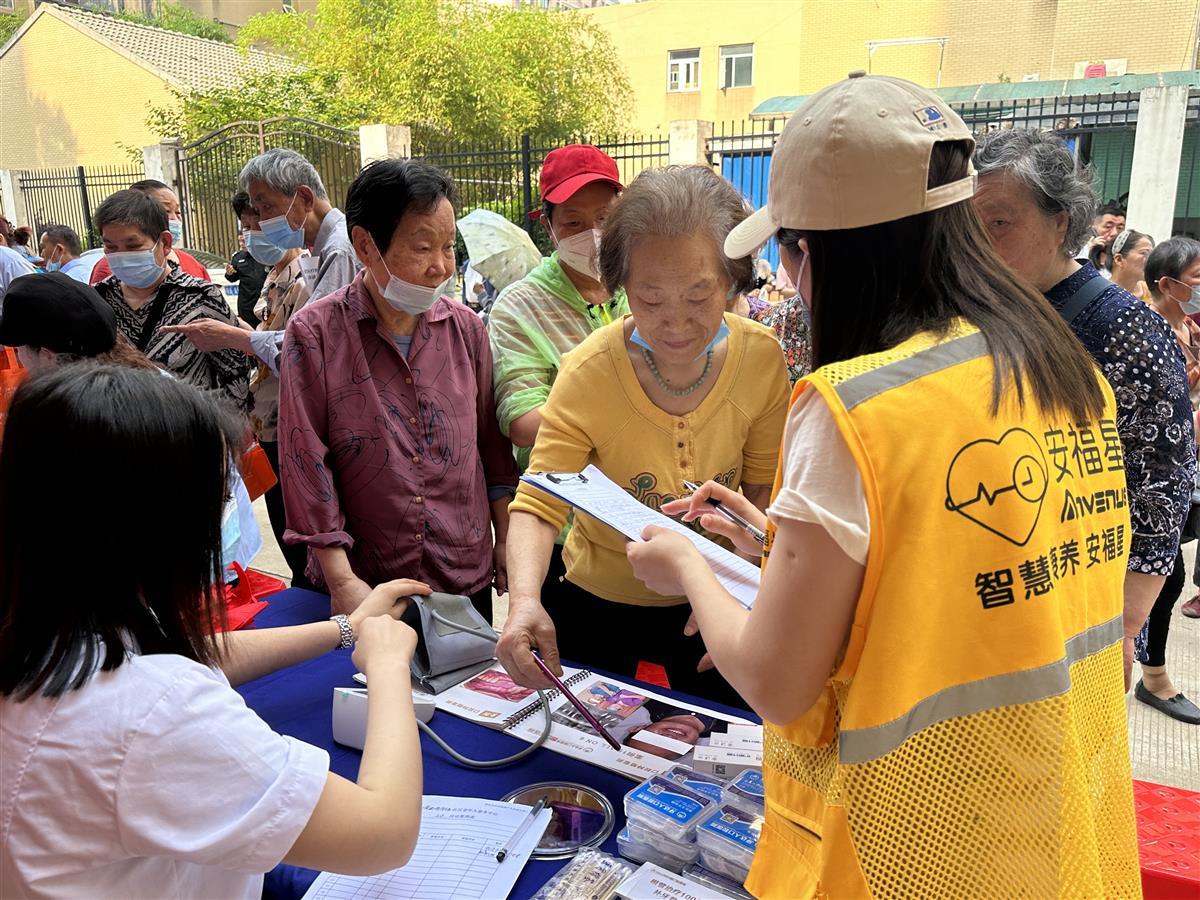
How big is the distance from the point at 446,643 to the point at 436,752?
0.26 metres

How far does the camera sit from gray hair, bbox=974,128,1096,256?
1.81 metres

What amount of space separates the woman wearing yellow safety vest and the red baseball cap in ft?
5.31

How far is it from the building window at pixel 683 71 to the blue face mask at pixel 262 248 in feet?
81.8

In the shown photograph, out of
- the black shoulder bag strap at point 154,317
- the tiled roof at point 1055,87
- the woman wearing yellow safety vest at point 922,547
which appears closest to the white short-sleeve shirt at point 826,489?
the woman wearing yellow safety vest at point 922,547

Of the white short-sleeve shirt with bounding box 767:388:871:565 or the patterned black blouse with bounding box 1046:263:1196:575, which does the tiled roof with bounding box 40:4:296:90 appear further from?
the white short-sleeve shirt with bounding box 767:388:871:565

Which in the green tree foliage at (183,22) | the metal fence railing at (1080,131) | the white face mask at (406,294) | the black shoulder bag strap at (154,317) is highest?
the green tree foliage at (183,22)

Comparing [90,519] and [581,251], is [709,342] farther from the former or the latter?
[90,519]

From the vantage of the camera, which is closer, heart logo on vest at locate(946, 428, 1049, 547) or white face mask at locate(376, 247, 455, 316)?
heart logo on vest at locate(946, 428, 1049, 547)

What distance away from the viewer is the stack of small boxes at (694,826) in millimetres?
1189

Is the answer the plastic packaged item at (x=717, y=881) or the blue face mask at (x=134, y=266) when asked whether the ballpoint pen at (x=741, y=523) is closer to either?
the plastic packaged item at (x=717, y=881)

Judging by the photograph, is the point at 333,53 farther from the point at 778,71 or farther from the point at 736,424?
the point at 736,424

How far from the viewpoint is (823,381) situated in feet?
2.79

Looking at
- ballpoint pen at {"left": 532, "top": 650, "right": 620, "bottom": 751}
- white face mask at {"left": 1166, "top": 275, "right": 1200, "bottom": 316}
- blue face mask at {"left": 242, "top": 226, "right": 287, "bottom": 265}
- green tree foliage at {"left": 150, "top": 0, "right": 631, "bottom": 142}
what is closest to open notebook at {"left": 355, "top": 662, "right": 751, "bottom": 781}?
ballpoint pen at {"left": 532, "top": 650, "right": 620, "bottom": 751}

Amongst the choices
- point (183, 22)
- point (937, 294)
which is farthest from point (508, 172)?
point (183, 22)
